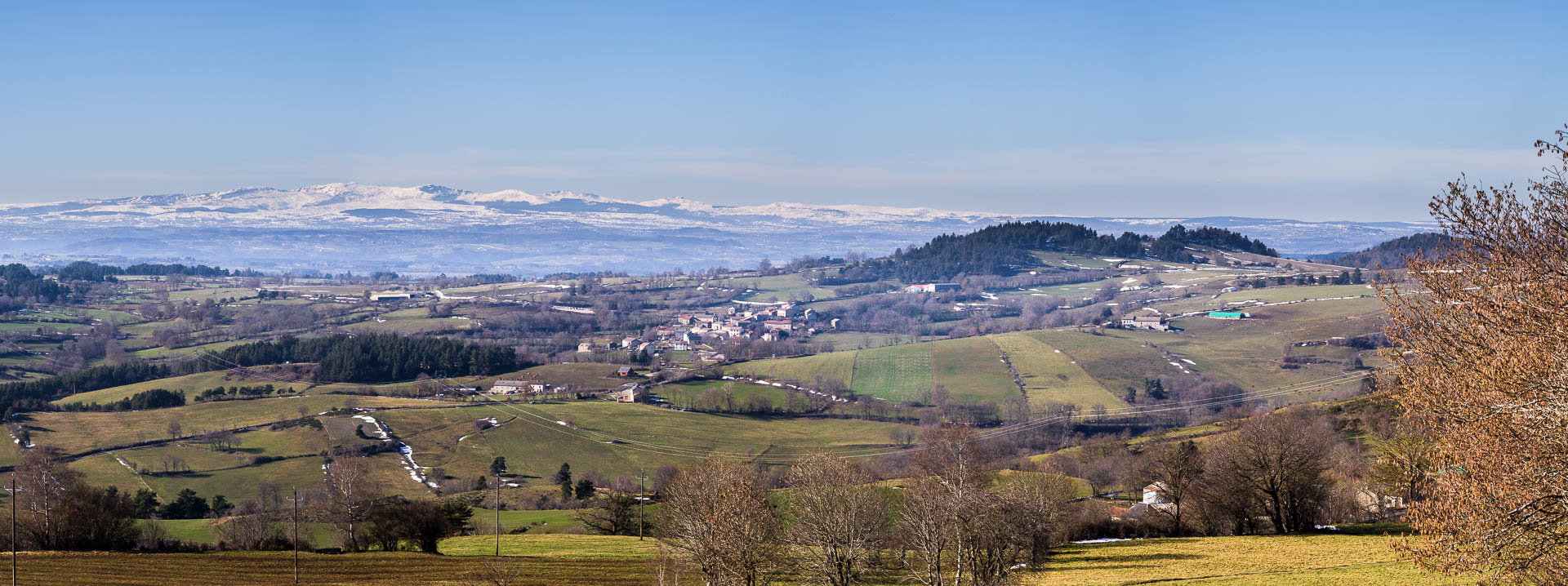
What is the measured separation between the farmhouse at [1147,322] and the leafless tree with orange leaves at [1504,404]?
11977cm

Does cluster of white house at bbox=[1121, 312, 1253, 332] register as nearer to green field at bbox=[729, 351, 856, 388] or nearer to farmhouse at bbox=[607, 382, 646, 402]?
green field at bbox=[729, 351, 856, 388]

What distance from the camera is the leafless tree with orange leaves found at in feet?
38.4

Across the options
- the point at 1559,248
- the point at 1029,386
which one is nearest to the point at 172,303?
the point at 1029,386

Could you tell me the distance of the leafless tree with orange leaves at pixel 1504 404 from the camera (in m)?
11.7

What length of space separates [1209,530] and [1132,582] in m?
12.4

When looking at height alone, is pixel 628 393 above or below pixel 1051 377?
below

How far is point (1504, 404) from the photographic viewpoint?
11.7m

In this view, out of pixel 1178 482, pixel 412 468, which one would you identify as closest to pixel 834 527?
pixel 1178 482

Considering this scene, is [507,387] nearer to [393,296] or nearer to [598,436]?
[598,436]

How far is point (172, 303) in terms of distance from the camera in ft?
532

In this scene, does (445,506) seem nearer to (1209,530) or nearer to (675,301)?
(1209,530)

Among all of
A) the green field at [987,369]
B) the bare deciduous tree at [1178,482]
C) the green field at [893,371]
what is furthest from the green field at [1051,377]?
the bare deciduous tree at [1178,482]

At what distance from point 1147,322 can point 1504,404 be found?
4923 inches

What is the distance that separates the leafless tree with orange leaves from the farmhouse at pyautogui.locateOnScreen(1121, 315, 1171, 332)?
120m
